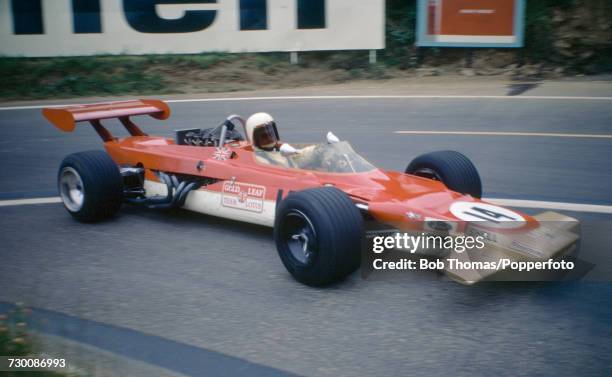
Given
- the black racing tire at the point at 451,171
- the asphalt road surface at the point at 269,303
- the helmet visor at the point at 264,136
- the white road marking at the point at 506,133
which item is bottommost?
the asphalt road surface at the point at 269,303

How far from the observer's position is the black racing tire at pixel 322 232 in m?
4.96

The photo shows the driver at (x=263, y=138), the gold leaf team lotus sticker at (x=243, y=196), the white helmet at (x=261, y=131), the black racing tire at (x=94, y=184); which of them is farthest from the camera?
the black racing tire at (x=94, y=184)

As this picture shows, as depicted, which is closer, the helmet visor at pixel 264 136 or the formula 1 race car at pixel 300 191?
the formula 1 race car at pixel 300 191

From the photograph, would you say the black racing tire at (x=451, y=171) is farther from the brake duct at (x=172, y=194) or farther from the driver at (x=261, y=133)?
the brake duct at (x=172, y=194)

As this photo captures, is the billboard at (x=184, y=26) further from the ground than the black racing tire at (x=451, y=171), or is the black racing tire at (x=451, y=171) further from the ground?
the billboard at (x=184, y=26)

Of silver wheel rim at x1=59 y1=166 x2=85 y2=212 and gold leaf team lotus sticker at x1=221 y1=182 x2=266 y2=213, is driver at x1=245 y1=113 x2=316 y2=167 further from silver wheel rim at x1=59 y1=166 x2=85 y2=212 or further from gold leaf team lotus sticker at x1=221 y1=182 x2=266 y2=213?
silver wheel rim at x1=59 y1=166 x2=85 y2=212

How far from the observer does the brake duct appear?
22.1 ft

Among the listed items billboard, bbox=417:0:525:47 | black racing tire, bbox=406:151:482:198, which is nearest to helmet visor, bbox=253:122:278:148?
black racing tire, bbox=406:151:482:198

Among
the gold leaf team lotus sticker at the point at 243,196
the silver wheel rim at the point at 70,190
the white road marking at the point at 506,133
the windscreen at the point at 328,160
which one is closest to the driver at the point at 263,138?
the windscreen at the point at 328,160

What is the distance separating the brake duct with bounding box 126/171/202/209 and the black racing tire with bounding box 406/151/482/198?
203cm

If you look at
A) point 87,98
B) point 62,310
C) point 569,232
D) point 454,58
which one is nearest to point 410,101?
point 454,58

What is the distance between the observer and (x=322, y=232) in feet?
16.3

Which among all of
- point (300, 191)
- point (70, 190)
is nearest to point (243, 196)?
point (300, 191)

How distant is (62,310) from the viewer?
502 centimetres
